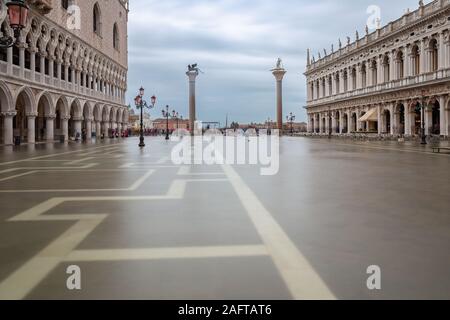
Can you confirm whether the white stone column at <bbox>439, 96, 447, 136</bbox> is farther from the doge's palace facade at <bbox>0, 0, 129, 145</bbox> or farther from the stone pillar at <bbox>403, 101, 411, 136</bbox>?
the doge's palace facade at <bbox>0, 0, 129, 145</bbox>

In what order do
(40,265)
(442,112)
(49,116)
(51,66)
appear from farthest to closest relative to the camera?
(442,112), (49,116), (51,66), (40,265)

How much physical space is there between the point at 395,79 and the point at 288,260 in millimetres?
51029

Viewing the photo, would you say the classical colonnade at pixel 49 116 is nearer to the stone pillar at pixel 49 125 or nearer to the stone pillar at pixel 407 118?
the stone pillar at pixel 49 125

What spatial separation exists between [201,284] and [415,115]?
48.3 meters

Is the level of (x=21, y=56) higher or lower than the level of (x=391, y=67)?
lower

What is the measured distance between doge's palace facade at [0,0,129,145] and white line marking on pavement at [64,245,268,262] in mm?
29981

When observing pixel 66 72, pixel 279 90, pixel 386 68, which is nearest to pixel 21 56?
pixel 66 72

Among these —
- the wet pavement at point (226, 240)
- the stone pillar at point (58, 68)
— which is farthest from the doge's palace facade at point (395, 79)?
the wet pavement at point (226, 240)

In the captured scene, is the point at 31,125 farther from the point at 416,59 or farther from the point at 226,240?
the point at 416,59

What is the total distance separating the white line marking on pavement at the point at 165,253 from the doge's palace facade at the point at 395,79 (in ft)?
125

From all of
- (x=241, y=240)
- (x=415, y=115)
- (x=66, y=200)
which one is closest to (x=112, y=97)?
(x=415, y=115)

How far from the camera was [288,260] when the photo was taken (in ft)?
15.8

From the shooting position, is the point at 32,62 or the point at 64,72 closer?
the point at 32,62

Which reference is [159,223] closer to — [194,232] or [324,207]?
[194,232]
